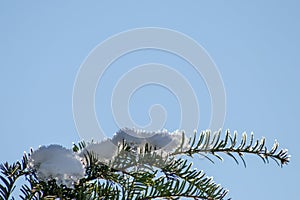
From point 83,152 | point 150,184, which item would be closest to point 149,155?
point 150,184

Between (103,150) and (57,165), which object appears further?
(103,150)

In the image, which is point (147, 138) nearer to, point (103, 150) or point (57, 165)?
point (103, 150)

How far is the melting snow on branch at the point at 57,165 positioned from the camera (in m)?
2.05

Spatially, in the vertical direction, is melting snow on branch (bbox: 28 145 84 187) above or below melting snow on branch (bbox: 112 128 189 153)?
below

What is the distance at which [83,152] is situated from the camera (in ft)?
7.42

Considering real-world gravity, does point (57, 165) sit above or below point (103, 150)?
below

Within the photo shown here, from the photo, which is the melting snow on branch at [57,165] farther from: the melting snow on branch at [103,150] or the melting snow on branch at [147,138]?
the melting snow on branch at [147,138]

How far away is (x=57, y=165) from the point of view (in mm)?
2053

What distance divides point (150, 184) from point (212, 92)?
611mm

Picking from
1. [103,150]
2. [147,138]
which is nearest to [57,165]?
[103,150]

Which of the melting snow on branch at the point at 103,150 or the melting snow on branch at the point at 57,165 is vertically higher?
the melting snow on branch at the point at 103,150

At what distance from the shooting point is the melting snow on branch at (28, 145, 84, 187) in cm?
205

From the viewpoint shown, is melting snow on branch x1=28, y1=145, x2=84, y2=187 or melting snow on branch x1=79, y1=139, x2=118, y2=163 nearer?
melting snow on branch x1=28, y1=145, x2=84, y2=187

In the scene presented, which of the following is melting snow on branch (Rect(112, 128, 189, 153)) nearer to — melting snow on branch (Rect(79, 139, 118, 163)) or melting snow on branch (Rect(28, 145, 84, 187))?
melting snow on branch (Rect(79, 139, 118, 163))
